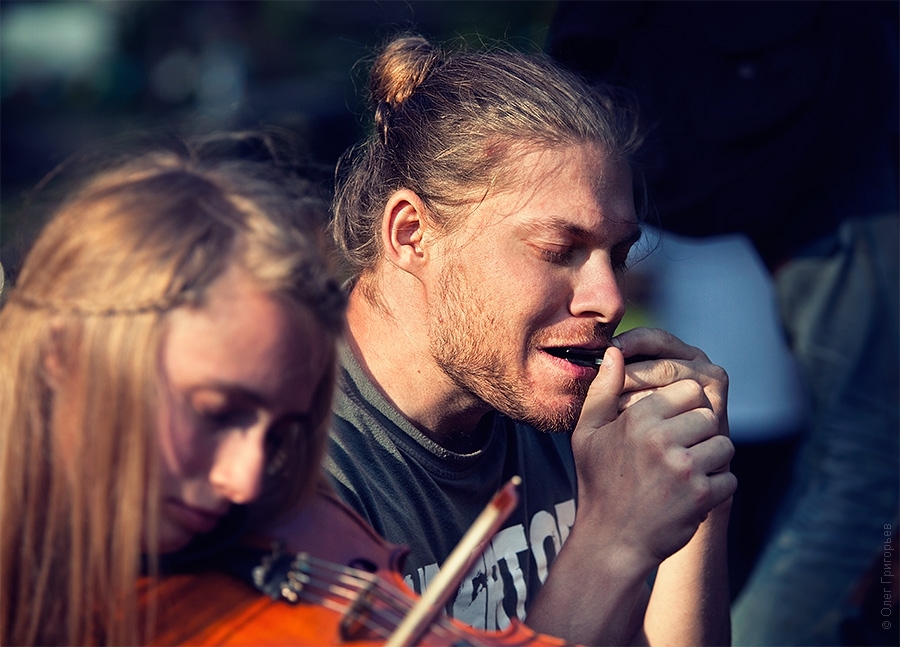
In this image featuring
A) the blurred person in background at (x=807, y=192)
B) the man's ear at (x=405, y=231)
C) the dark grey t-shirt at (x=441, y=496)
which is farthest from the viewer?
the blurred person in background at (x=807, y=192)

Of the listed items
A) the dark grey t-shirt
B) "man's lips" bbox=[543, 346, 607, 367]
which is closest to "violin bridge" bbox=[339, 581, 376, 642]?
the dark grey t-shirt

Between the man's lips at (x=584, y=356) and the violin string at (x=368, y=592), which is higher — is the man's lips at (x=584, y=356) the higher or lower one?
the higher one

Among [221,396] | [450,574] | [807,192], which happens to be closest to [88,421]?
[221,396]

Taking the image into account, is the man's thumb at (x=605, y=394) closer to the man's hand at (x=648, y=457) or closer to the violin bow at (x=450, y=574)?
the man's hand at (x=648, y=457)

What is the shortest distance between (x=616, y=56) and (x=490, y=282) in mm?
1168

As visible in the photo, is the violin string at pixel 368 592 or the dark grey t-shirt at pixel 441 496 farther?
the dark grey t-shirt at pixel 441 496

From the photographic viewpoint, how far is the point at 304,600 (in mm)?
1002

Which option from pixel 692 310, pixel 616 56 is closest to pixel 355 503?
pixel 616 56

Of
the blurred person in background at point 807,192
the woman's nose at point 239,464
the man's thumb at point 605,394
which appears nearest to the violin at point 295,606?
the woman's nose at point 239,464

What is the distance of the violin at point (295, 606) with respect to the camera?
0.97m

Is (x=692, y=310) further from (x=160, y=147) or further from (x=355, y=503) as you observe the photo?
(x=160, y=147)

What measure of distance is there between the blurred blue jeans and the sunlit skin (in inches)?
51.0

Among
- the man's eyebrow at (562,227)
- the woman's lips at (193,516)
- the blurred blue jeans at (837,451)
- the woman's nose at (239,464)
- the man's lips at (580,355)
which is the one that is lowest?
the blurred blue jeans at (837,451)

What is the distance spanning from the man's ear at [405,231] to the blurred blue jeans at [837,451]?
148 cm
